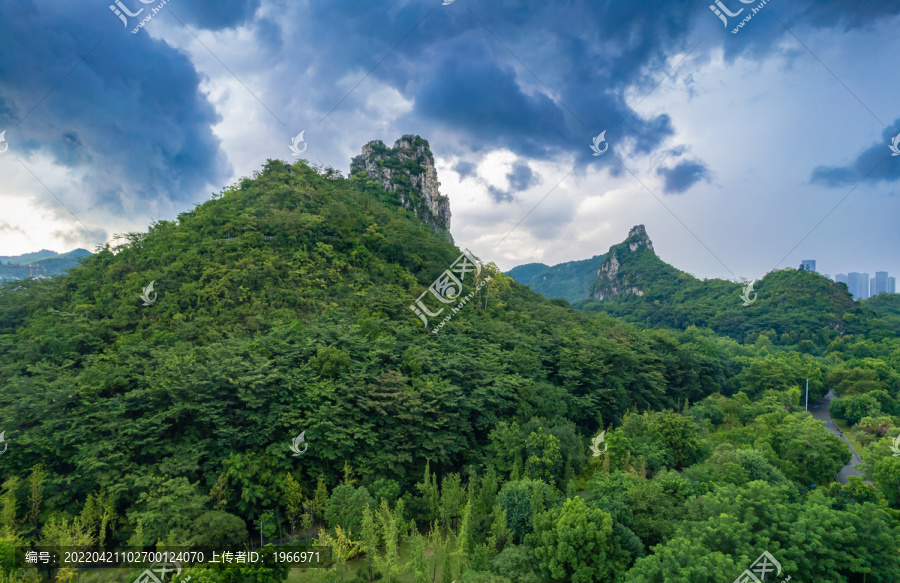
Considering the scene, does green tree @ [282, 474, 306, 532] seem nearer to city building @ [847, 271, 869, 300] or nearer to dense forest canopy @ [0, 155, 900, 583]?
dense forest canopy @ [0, 155, 900, 583]

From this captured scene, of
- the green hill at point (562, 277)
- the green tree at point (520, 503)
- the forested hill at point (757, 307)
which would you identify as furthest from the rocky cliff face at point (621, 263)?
the green tree at point (520, 503)

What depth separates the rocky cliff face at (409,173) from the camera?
4441 cm

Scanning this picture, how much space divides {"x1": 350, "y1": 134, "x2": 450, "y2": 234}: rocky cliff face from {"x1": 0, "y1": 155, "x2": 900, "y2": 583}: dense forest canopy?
19270mm

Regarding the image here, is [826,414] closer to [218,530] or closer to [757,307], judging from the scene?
[757,307]

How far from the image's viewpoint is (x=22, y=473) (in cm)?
1221

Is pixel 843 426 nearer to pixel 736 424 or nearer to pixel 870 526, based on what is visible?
pixel 736 424

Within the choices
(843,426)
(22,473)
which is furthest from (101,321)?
(843,426)

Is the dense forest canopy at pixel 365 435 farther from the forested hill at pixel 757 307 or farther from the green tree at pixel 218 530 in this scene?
the forested hill at pixel 757 307

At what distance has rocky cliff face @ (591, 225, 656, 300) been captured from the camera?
84.6 meters

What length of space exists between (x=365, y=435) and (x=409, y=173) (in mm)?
35804

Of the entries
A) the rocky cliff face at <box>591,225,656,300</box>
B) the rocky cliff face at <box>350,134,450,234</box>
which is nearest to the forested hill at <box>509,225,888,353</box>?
the rocky cliff face at <box>591,225,656,300</box>

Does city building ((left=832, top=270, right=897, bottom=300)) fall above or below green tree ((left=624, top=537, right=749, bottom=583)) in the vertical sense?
above

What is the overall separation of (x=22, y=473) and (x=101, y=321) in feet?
20.4

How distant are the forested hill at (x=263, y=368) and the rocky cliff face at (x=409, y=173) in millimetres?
18682
